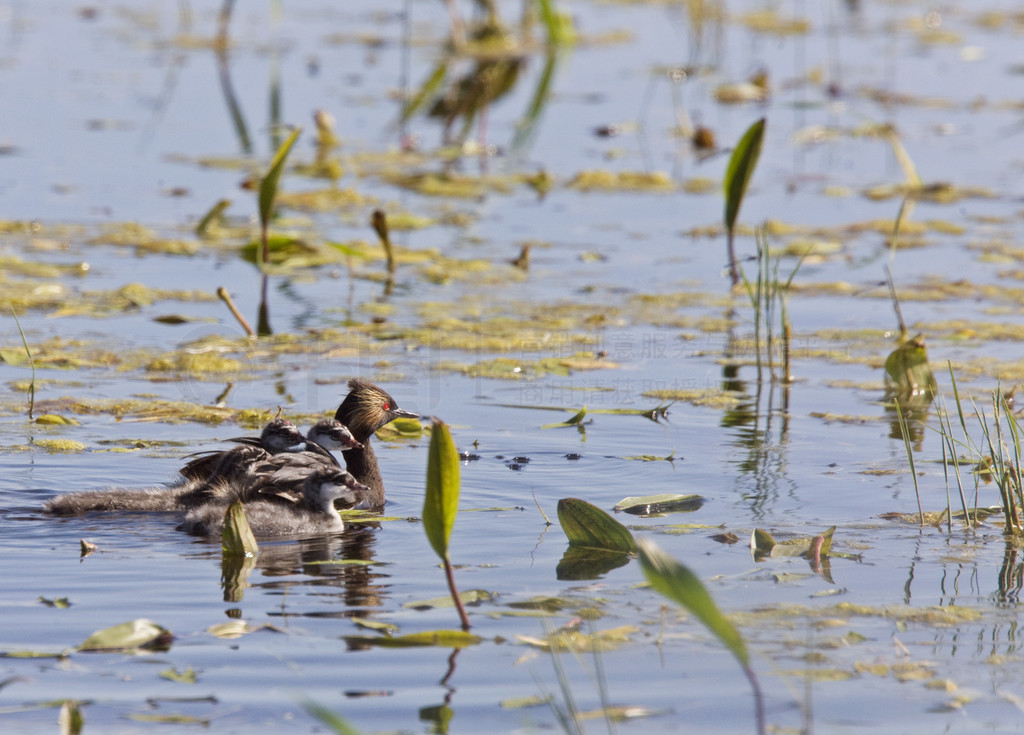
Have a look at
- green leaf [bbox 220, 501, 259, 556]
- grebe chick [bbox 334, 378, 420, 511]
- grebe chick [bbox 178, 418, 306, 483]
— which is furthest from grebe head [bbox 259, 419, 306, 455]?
green leaf [bbox 220, 501, 259, 556]

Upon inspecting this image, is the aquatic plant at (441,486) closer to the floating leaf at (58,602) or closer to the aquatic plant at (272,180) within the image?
the floating leaf at (58,602)

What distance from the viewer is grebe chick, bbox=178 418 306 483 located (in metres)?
5.94

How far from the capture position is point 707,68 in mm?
18016

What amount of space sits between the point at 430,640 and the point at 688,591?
145 cm

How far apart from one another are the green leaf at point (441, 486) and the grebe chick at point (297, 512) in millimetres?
1664

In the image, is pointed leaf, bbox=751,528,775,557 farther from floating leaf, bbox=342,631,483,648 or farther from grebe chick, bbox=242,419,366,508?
grebe chick, bbox=242,419,366,508

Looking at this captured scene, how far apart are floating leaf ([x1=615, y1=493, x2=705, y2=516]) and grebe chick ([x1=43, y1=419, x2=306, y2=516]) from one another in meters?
1.40

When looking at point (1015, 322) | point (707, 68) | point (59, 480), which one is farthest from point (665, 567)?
point (707, 68)

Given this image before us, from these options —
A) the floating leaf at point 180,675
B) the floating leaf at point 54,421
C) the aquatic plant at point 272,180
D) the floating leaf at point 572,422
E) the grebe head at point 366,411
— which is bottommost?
the floating leaf at point 180,675

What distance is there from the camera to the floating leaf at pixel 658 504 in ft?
19.2

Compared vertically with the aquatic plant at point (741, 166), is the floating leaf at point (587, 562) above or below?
below

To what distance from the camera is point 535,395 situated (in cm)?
772

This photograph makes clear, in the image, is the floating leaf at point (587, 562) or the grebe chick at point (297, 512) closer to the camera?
the floating leaf at point (587, 562)

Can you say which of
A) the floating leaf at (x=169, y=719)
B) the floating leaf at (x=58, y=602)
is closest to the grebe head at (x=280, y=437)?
the floating leaf at (x=58, y=602)
